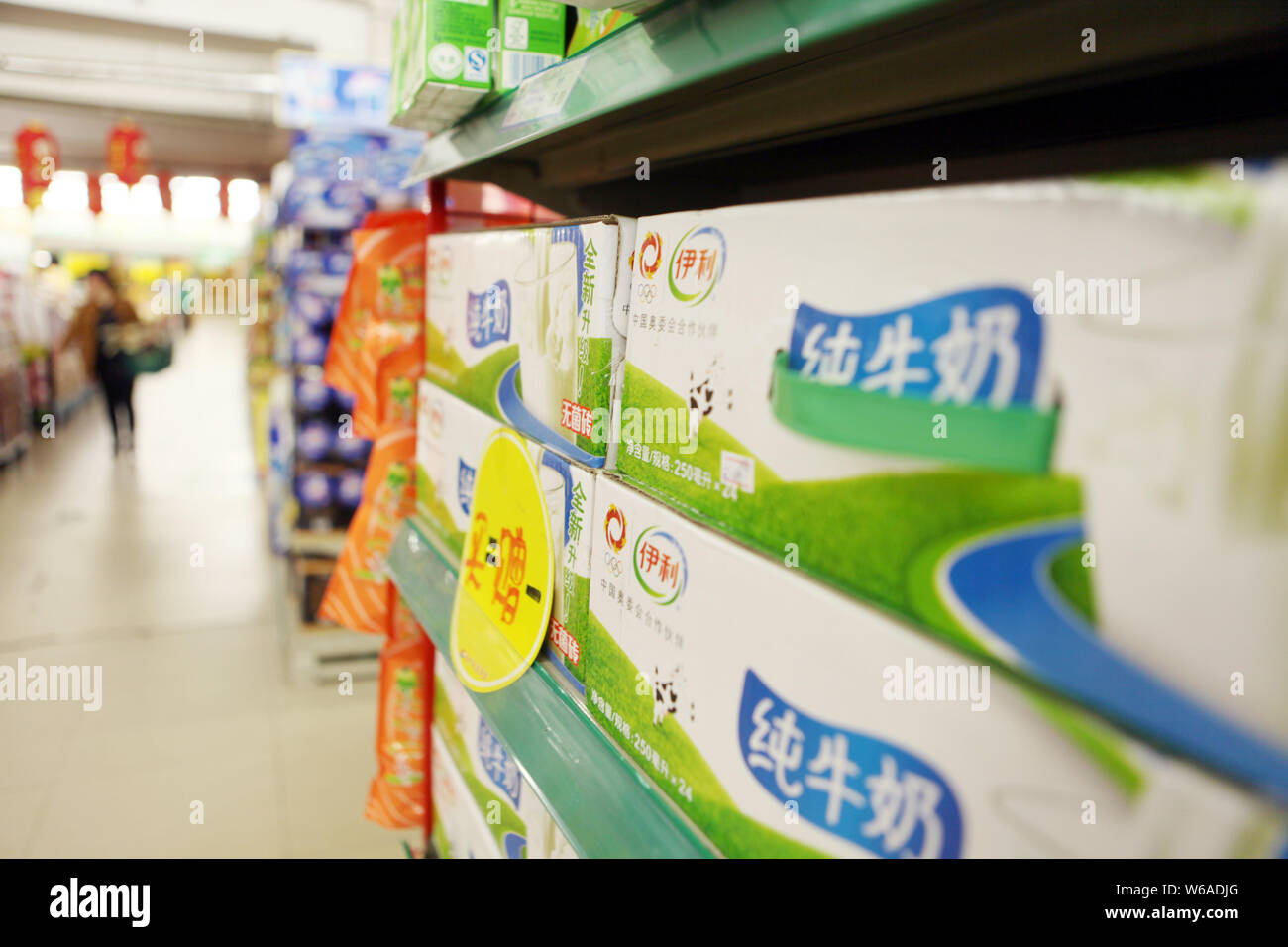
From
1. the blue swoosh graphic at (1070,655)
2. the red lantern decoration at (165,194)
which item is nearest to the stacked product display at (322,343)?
the blue swoosh graphic at (1070,655)

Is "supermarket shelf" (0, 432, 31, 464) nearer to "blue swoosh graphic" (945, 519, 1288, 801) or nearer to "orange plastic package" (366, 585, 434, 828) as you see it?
"orange plastic package" (366, 585, 434, 828)

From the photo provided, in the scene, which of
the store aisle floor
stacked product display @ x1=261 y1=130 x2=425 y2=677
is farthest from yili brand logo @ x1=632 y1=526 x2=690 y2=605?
stacked product display @ x1=261 y1=130 x2=425 y2=677

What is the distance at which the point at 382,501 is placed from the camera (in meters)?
2.10

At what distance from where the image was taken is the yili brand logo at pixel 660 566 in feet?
2.87

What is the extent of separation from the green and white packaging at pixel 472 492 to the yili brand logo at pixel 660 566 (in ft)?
0.46

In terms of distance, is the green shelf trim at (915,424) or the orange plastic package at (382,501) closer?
the green shelf trim at (915,424)

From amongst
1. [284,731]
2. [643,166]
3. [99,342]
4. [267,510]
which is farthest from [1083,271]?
[99,342]

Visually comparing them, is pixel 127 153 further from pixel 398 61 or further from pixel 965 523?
pixel 965 523

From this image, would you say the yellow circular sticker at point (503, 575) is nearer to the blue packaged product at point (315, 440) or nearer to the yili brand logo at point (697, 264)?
the yili brand logo at point (697, 264)

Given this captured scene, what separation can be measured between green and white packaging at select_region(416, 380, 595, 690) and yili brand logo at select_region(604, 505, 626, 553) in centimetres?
5

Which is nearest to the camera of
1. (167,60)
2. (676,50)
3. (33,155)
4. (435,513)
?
(676,50)

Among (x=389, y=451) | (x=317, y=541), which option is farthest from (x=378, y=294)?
(x=317, y=541)

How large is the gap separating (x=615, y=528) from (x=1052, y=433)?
0.58 meters

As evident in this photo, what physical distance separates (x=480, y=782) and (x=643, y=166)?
1.23 metres
